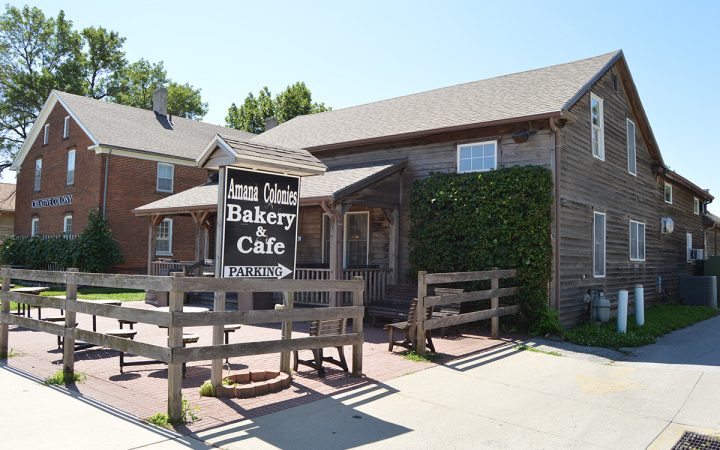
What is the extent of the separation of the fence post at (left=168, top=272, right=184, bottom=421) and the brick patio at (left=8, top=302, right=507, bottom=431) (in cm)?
28

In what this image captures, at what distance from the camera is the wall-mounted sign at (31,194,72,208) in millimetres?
25689

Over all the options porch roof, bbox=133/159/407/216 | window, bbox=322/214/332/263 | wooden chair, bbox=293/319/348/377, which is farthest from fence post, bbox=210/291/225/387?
window, bbox=322/214/332/263

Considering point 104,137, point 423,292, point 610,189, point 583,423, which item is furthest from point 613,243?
point 104,137

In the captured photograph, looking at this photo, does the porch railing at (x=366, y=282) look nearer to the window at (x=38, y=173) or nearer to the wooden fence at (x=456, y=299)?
the wooden fence at (x=456, y=299)

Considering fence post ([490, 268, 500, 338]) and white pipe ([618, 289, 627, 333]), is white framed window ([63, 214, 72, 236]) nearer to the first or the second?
fence post ([490, 268, 500, 338])

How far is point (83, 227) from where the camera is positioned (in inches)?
953

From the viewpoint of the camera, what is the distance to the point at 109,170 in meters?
23.8

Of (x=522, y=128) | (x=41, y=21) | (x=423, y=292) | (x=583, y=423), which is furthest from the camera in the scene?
(x=41, y=21)

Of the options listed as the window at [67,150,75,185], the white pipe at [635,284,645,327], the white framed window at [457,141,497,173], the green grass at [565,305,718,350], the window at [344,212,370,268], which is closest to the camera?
the green grass at [565,305,718,350]

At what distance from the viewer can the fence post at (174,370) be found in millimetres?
5277

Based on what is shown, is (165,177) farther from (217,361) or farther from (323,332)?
(217,361)

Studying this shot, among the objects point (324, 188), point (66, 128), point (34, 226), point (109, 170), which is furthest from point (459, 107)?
point (34, 226)

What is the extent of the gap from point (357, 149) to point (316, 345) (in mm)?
10009

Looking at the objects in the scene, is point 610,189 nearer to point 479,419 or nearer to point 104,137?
point 479,419
